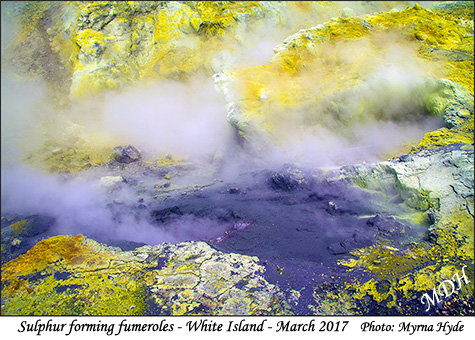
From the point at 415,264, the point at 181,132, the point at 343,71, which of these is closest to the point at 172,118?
the point at 181,132

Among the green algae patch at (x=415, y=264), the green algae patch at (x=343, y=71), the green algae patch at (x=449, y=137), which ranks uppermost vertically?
the green algae patch at (x=343, y=71)

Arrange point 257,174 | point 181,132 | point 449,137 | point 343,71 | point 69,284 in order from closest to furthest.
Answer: point 69,284
point 449,137
point 257,174
point 343,71
point 181,132

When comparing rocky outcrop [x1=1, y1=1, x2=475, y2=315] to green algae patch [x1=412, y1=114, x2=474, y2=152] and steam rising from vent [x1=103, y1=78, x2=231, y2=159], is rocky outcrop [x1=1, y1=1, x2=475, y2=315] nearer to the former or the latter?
green algae patch [x1=412, y1=114, x2=474, y2=152]

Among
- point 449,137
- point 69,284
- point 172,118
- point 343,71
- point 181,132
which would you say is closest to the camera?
point 69,284

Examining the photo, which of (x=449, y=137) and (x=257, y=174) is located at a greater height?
(x=449, y=137)

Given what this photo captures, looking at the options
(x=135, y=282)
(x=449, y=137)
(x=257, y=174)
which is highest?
(x=449, y=137)

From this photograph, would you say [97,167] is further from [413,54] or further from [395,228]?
[413,54]

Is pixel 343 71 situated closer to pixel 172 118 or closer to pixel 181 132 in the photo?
pixel 181 132

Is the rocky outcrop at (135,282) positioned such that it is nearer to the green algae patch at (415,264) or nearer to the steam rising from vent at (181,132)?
the steam rising from vent at (181,132)

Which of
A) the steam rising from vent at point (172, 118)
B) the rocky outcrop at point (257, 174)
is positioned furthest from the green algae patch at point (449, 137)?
the steam rising from vent at point (172, 118)

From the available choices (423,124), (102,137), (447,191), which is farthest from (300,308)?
(102,137)

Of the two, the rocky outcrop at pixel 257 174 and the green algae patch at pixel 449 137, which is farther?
the green algae patch at pixel 449 137
